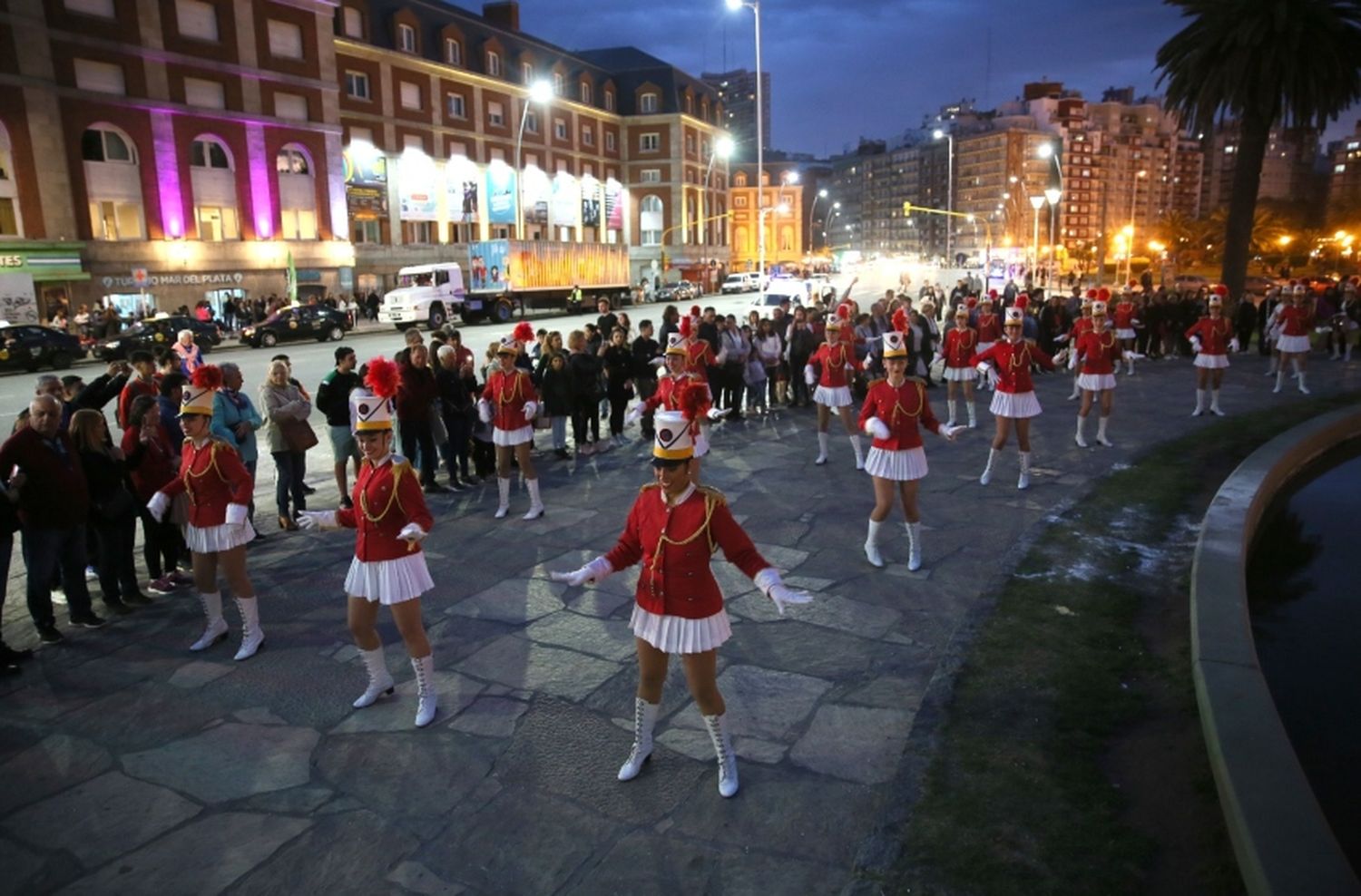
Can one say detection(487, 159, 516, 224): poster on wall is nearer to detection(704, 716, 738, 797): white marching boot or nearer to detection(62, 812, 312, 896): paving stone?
detection(62, 812, 312, 896): paving stone

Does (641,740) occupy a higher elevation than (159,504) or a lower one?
lower

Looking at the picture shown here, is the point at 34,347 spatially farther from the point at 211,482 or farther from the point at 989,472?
the point at 989,472

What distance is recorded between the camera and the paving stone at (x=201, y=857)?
13.8 feet

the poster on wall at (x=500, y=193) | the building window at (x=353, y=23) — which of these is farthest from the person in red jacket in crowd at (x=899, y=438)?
the poster on wall at (x=500, y=193)

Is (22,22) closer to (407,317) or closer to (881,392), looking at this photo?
(407,317)

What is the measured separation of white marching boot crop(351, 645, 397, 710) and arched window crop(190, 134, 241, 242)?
134 ft

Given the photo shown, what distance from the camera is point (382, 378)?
590 cm

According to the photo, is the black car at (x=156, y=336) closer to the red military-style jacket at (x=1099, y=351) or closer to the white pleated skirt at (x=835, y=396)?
the white pleated skirt at (x=835, y=396)

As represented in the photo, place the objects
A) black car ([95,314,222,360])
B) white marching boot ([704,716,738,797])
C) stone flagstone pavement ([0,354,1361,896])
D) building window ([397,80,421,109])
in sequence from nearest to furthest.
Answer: stone flagstone pavement ([0,354,1361,896]) < white marching boot ([704,716,738,797]) < black car ([95,314,222,360]) < building window ([397,80,421,109])

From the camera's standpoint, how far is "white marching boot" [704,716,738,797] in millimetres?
4773

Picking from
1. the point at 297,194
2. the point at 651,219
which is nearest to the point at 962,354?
the point at 297,194

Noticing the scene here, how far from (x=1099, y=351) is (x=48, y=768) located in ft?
41.2

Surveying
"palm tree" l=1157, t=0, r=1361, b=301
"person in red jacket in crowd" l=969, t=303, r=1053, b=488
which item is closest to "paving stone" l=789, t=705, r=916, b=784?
"person in red jacket in crowd" l=969, t=303, r=1053, b=488

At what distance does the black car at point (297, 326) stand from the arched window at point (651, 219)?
4515 centimetres
